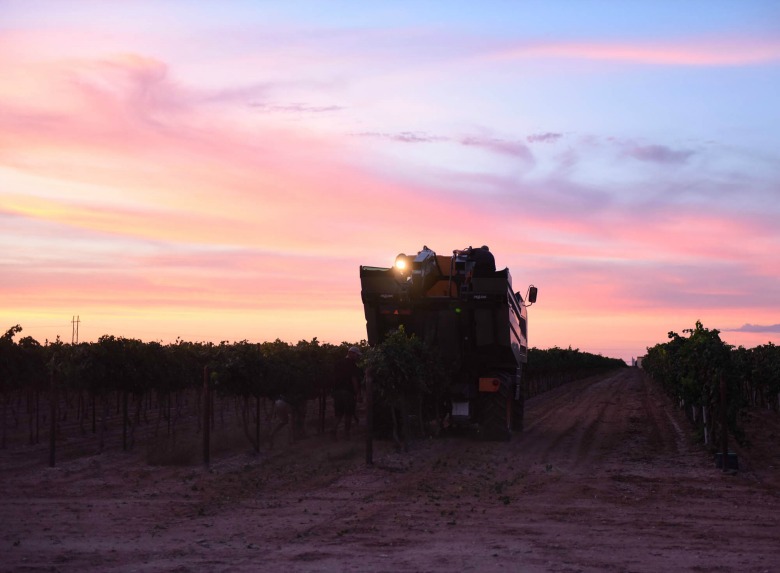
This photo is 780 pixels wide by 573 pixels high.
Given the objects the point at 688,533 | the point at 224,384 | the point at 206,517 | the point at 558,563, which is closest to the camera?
the point at 558,563

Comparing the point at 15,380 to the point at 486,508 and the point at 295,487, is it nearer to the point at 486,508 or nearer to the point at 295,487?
the point at 295,487

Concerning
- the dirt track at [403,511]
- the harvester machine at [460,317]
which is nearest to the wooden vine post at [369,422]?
the dirt track at [403,511]

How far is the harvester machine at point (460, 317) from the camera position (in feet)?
71.5

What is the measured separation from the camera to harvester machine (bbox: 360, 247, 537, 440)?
21.8 metres

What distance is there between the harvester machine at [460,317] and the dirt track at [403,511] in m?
1.17

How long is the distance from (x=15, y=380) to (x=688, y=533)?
22.0 metres

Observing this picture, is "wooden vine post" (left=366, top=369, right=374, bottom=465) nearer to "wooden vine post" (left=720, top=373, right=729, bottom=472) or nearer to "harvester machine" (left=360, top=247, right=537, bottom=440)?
"harvester machine" (left=360, top=247, right=537, bottom=440)

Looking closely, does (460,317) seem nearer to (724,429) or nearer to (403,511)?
(724,429)

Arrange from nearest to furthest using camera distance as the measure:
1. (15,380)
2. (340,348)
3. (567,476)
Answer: (567,476)
(15,380)
(340,348)

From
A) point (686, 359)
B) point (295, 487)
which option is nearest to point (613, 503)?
point (295, 487)

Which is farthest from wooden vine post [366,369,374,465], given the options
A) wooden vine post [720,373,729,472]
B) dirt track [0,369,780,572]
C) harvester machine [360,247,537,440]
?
wooden vine post [720,373,729,472]

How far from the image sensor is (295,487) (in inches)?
636

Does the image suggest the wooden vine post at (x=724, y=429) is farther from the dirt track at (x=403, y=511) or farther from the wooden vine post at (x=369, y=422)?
the wooden vine post at (x=369, y=422)

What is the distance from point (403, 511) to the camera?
13.3 metres
